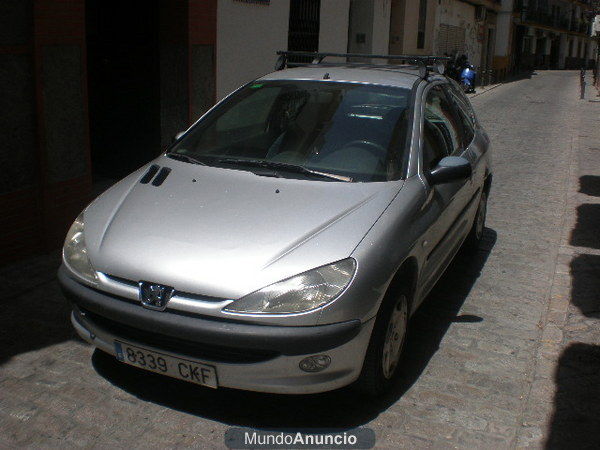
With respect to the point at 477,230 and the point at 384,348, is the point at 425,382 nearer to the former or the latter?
the point at 384,348

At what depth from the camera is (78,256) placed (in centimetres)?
374

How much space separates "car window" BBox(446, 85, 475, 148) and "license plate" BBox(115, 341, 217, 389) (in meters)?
3.15

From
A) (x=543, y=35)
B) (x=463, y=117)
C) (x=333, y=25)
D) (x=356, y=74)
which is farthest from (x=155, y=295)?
(x=543, y=35)

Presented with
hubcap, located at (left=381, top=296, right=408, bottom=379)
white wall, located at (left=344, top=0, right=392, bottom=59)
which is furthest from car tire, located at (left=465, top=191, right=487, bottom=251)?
white wall, located at (left=344, top=0, right=392, bottom=59)

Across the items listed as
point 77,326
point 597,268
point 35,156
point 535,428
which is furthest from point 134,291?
point 597,268

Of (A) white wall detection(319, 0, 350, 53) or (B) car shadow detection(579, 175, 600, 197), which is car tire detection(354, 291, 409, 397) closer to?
(B) car shadow detection(579, 175, 600, 197)

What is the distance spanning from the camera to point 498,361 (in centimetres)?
450

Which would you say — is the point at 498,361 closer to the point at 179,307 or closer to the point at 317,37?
the point at 179,307

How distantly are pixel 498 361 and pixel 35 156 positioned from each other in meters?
3.94

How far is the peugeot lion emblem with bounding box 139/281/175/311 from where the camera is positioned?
10.9ft

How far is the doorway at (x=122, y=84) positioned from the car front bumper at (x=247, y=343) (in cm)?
557

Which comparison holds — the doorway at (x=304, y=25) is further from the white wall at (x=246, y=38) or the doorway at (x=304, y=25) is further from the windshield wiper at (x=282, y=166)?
the windshield wiper at (x=282, y=166)

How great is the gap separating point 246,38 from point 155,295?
8235 mm

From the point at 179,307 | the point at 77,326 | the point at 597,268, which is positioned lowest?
the point at 597,268
